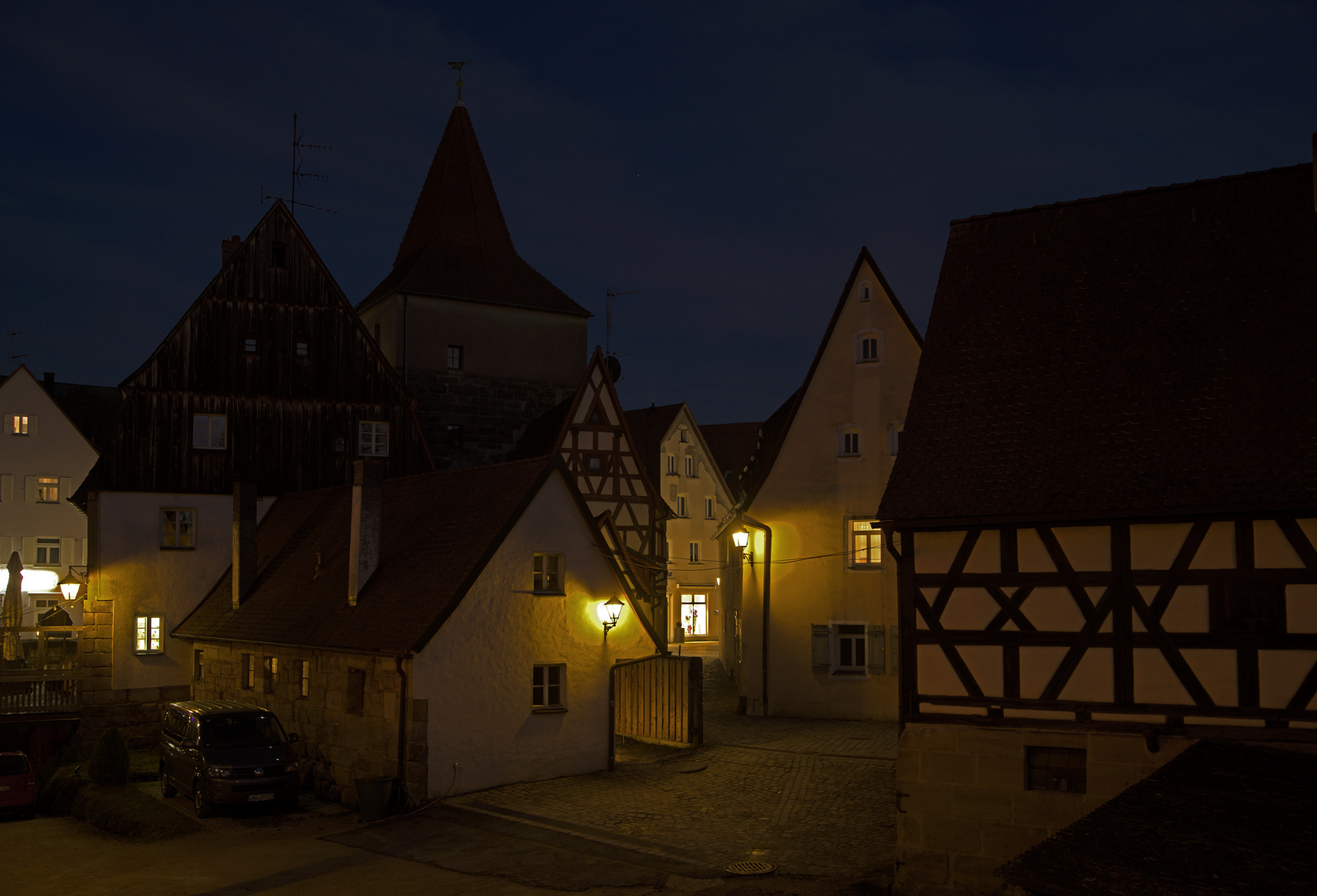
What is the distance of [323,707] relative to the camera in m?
22.5

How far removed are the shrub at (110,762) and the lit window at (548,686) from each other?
8.80 metres

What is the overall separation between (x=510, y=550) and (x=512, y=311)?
71.8ft

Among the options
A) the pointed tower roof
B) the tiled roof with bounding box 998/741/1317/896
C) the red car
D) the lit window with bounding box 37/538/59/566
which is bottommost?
the red car

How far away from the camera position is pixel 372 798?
19.3 meters

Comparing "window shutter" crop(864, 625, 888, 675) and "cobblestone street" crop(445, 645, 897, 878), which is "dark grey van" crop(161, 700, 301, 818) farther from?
"window shutter" crop(864, 625, 888, 675)

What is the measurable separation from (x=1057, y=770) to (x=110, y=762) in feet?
60.5

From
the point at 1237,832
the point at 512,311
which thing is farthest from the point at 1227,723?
the point at 512,311

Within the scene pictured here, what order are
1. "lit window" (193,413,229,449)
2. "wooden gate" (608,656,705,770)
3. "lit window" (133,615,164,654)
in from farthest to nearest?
1. "lit window" (193,413,229,449)
2. "lit window" (133,615,164,654)
3. "wooden gate" (608,656,705,770)

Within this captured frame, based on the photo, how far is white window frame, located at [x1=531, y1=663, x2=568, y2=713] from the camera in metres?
21.4

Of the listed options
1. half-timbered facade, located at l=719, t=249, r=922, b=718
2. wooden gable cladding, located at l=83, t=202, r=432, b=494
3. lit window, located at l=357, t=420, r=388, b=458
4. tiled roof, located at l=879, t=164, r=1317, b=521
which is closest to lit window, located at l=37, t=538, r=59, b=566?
wooden gable cladding, located at l=83, t=202, r=432, b=494

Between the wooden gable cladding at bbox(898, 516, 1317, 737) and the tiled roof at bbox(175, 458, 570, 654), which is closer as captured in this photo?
the wooden gable cladding at bbox(898, 516, 1317, 737)

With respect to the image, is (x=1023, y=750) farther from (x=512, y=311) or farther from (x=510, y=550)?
(x=512, y=311)

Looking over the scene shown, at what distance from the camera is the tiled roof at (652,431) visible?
54281mm

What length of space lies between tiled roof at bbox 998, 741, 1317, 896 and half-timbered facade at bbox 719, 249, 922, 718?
1413 cm
